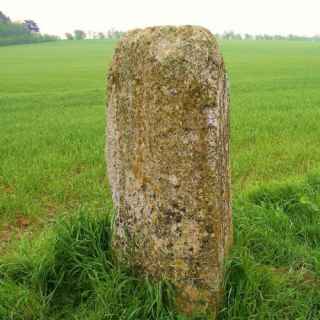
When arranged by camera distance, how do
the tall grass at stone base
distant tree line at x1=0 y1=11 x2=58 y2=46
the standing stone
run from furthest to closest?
1. distant tree line at x1=0 y1=11 x2=58 y2=46
2. the tall grass at stone base
3. the standing stone

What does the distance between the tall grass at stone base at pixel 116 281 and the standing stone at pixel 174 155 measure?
15 centimetres

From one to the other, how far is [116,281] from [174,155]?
99cm

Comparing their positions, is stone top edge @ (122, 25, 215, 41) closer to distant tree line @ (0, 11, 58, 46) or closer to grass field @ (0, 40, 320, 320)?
grass field @ (0, 40, 320, 320)

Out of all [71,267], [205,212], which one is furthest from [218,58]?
[71,267]

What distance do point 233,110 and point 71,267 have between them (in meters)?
11.0

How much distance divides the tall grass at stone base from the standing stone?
0.50 ft

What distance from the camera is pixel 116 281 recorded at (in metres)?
3.30

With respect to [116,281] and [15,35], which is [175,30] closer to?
[116,281]

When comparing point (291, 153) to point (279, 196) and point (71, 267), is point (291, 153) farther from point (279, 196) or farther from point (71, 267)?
point (71, 267)

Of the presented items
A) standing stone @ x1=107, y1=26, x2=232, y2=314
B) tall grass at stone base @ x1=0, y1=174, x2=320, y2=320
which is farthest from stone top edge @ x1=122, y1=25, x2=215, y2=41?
tall grass at stone base @ x1=0, y1=174, x2=320, y2=320

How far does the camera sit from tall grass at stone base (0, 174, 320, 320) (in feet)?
10.6

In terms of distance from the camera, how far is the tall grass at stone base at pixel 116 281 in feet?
10.6

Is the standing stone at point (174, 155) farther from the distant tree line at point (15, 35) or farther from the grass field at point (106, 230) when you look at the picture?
the distant tree line at point (15, 35)

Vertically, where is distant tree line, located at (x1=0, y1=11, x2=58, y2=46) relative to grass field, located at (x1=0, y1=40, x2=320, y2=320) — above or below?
below
